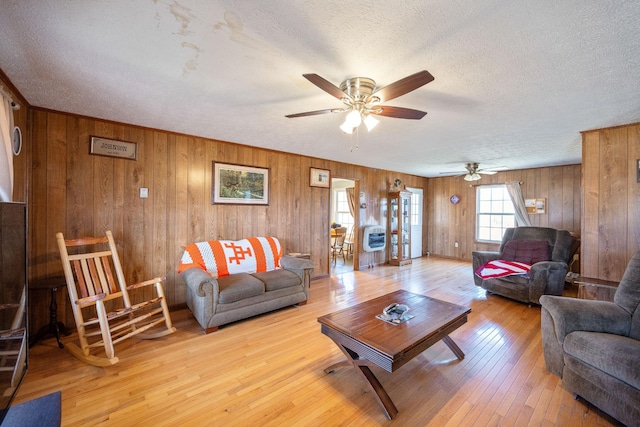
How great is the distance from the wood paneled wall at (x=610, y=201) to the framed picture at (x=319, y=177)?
11.7 ft

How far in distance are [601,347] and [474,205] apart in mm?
5503

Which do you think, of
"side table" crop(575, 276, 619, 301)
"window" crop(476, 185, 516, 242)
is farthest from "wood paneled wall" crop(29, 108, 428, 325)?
"window" crop(476, 185, 516, 242)

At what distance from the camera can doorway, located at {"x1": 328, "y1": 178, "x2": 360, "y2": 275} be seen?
5695mm

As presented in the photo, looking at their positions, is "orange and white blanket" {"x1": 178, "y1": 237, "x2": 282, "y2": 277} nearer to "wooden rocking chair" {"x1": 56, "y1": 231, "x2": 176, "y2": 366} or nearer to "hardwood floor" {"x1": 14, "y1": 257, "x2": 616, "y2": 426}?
"wooden rocking chair" {"x1": 56, "y1": 231, "x2": 176, "y2": 366}

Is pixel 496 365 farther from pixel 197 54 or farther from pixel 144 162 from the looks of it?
pixel 144 162

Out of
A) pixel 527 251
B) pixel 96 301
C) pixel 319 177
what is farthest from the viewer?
pixel 319 177

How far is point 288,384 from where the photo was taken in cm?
192

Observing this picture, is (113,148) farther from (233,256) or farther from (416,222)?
(416,222)

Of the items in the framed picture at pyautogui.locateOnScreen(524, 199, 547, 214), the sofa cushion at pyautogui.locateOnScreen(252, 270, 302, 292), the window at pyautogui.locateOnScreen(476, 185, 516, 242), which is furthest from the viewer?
the window at pyautogui.locateOnScreen(476, 185, 516, 242)

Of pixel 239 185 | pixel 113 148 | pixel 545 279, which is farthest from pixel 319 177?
pixel 545 279

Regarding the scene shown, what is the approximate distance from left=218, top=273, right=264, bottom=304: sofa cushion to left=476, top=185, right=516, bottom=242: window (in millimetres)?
5937

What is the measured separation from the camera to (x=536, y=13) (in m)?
1.26

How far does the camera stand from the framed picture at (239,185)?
3680 mm

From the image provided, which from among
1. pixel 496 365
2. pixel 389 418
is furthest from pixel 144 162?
pixel 496 365
